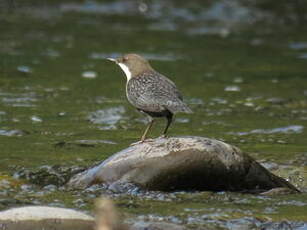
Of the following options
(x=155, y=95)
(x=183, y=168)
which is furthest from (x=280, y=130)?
(x=183, y=168)

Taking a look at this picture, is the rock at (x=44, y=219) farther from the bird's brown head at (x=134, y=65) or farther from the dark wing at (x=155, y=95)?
the bird's brown head at (x=134, y=65)

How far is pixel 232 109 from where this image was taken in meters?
13.2

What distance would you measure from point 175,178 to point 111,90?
5991 mm

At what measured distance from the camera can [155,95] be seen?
8.95 meters

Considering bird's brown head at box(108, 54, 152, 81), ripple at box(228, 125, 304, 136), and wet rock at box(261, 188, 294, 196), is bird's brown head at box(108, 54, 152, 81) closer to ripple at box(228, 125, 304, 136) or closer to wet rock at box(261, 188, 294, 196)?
wet rock at box(261, 188, 294, 196)

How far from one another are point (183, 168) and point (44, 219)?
176 centimetres

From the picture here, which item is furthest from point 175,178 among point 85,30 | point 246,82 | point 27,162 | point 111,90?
point 85,30

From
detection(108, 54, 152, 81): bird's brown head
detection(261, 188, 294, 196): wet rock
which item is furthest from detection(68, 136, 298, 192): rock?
detection(108, 54, 152, 81): bird's brown head

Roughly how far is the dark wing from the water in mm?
837

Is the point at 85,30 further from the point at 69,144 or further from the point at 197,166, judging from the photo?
the point at 197,166

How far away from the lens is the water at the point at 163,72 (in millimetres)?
8391

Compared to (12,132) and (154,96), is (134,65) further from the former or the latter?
(12,132)

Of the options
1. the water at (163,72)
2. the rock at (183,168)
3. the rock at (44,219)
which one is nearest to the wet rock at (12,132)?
the water at (163,72)

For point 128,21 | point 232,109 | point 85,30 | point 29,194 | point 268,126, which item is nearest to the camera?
point 29,194
